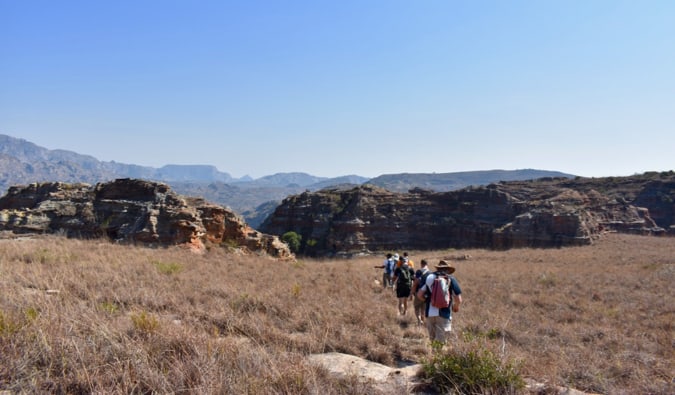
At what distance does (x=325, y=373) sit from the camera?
12.0 feet

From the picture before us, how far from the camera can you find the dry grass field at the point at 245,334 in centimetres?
319

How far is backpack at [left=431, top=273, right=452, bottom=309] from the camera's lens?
6.54m

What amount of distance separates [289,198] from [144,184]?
Answer: 158 feet

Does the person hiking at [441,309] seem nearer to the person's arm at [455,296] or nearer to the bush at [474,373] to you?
the person's arm at [455,296]

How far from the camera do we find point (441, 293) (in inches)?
259

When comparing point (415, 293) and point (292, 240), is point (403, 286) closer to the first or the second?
point (415, 293)

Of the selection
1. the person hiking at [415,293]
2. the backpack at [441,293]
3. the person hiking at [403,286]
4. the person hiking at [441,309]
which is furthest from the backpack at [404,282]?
the backpack at [441,293]

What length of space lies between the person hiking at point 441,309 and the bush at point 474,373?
8.64 ft

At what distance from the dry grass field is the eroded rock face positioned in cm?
659

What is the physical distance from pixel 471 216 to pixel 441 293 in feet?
176

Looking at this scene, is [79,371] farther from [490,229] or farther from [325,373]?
[490,229]

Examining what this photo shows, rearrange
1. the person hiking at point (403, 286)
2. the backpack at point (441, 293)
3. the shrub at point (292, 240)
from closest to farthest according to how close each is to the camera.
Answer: the backpack at point (441, 293), the person hiking at point (403, 286), the shrub at point (292, 240)

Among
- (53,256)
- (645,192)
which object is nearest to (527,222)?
(645,192)

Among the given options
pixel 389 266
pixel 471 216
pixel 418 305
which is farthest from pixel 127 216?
pixel 471 216
